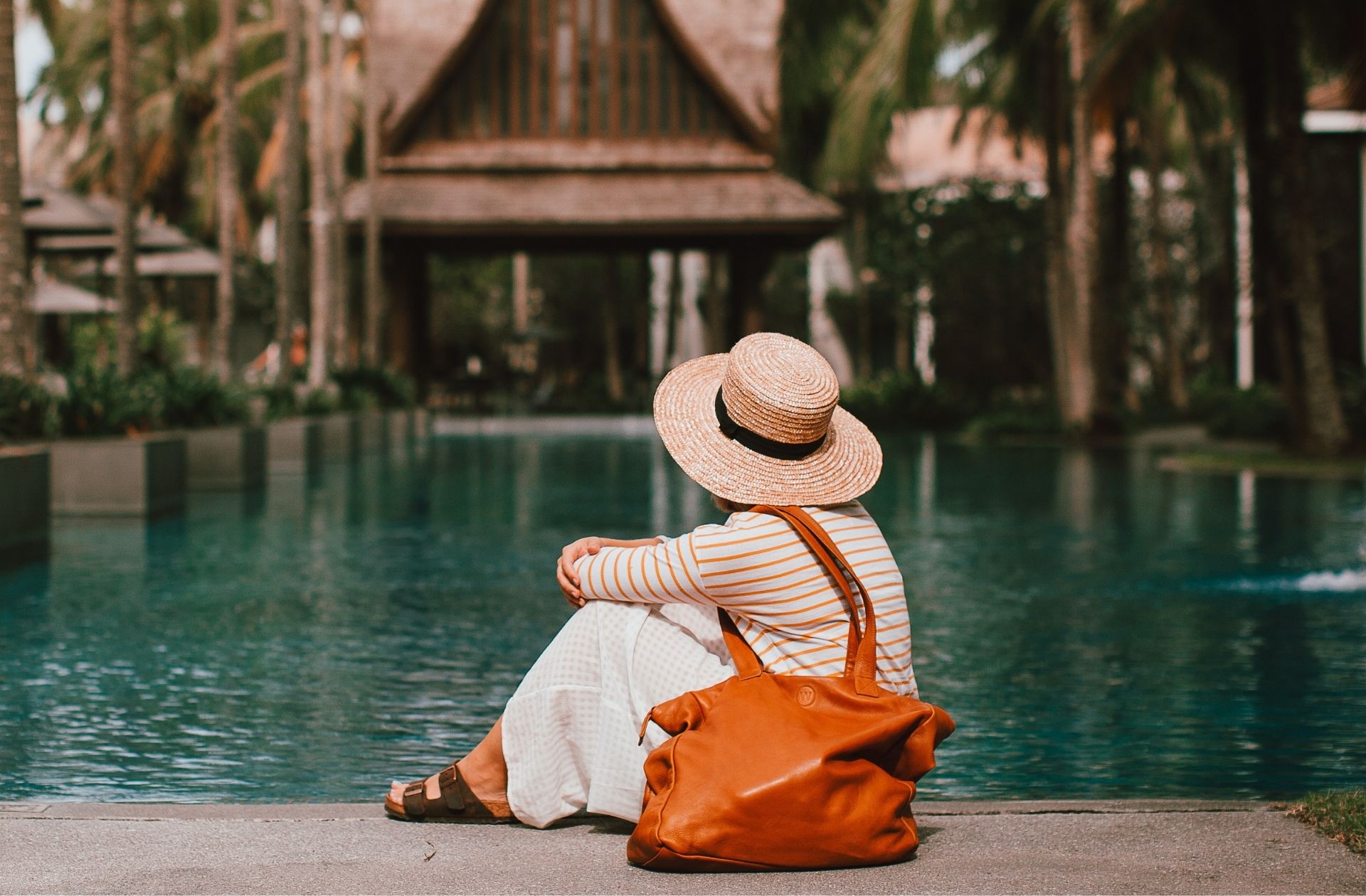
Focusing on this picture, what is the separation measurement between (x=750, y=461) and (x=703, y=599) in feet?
1.12

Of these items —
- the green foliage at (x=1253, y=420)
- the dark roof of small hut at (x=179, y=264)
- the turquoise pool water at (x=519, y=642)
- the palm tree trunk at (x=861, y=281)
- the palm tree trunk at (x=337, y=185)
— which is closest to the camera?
the turquoise pool water at (x=519, y=642)

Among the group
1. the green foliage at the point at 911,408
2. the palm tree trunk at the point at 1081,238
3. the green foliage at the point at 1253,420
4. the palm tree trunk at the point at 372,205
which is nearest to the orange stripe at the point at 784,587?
the palm tree trunk at the point at 1081,238

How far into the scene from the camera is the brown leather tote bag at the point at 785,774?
3910 millimetres

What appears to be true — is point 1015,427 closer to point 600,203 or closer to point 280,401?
point 600,203

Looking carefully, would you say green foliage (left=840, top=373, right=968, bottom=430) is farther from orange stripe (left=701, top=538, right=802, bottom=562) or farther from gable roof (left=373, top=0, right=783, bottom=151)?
orange stripe (left=701, top=538, right=802, bottom=562)

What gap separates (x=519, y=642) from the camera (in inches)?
324

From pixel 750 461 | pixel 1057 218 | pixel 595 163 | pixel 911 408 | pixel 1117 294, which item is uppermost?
pixel 595 163

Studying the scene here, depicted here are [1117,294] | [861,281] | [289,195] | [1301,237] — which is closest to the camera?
[1301,237]

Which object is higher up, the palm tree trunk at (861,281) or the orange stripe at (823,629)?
the palm tree trunk at (861,281)

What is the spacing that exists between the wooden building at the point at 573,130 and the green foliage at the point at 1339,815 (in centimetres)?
2824

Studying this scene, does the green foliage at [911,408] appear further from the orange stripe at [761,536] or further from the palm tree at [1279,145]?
the orange stripe at [761,536]

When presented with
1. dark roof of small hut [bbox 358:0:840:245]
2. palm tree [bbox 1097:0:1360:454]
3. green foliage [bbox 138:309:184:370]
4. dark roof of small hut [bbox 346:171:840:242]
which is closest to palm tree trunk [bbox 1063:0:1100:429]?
palm tree [bbox 1097:0:1360:454]

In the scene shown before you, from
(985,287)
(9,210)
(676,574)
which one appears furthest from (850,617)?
(985,287)

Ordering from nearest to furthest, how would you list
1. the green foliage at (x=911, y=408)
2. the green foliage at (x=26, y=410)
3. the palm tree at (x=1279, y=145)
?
the green foliage at (x=26, y=410)
the palm tree at (x=1279, y=145)
the green foliage at (x=911, y=408)
